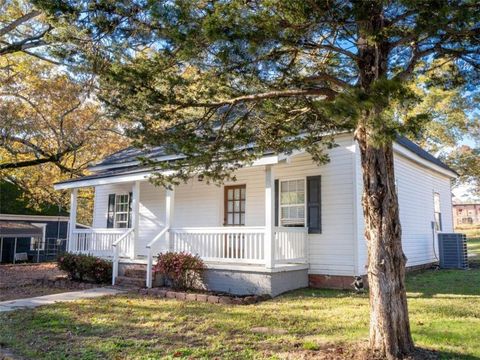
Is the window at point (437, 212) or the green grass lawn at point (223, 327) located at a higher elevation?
the window at point (437, 212)

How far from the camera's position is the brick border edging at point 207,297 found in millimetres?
8312

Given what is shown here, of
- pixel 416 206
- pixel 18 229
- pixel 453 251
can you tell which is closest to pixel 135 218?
pixel 416 206

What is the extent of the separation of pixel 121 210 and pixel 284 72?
11.1 meters

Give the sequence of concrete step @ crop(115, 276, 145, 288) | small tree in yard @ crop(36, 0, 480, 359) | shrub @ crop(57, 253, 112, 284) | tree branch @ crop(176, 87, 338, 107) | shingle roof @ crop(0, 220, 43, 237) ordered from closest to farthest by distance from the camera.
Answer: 1. small tree in yard @ crop(36, 0, 480, 359)
2. tree branch @ crop(176, 87, 338, 107)
3. concrete step @ crop(115, 276, 145, 288)
4. shrub @ crop(57, 253, 112, 284)
5. shingle roof @ crop(0, 220, 43, 237)

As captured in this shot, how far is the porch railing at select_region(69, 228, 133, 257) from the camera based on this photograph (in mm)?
12059

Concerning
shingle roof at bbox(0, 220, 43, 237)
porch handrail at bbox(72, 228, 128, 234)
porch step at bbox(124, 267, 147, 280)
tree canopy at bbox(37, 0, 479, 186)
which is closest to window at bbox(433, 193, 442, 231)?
tree canopy at bbox(37, 0, 479, 186)

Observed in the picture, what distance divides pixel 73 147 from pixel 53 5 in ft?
Answer: 47.7

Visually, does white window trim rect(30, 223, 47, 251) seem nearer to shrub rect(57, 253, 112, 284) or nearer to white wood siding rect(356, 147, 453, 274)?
shrub rect(57, 253, 112, 284)

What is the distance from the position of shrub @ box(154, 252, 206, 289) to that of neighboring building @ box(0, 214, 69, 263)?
1525 centimetres

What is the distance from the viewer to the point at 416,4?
3766 millimetres

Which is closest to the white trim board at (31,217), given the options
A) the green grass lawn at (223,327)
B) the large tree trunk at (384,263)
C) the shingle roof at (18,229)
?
the shingle roof at (18,229)

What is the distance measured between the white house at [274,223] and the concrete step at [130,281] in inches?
13.8

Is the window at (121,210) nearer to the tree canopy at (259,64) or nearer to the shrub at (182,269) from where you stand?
the shrub at (182,269)

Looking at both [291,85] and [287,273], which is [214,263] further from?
[291,85]
